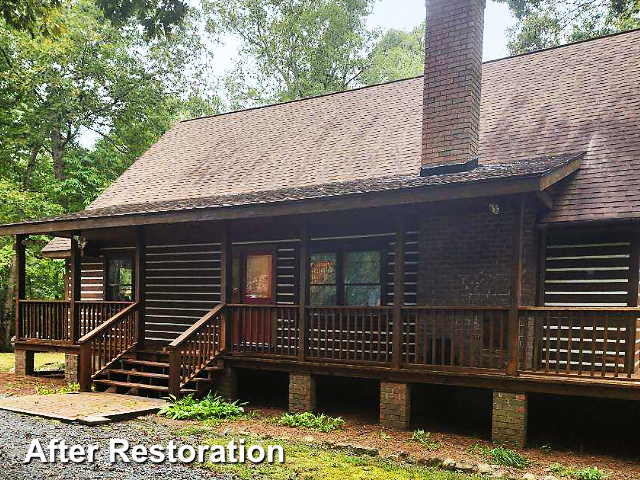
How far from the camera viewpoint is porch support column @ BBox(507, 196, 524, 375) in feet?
27.4

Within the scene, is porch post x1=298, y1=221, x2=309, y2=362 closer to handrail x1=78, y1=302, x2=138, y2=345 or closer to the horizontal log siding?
the horizontal log siding

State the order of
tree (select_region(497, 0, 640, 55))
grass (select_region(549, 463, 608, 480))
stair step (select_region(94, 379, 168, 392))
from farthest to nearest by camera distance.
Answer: tree (select_region(497, 0, 640, 55))
stair step (select_region(94, 379, 168, 392))
grass (select_region(549, 463, 608, 480))

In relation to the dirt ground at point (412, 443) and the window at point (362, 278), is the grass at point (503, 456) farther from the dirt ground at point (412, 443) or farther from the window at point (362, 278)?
the window at point (362, 278)

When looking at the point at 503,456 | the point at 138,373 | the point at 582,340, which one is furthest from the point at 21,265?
the point at 582,340

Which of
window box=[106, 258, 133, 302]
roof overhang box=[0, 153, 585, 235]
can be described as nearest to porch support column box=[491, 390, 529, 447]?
roof overhang box=[0, 153, 585, 235]

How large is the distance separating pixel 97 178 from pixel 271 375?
55.1ft

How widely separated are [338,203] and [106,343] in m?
5.83

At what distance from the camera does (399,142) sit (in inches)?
523

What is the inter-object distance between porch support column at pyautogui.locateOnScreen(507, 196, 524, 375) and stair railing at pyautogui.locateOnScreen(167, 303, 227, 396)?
5.25 metres

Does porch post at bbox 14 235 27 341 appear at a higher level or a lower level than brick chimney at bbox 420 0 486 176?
lower

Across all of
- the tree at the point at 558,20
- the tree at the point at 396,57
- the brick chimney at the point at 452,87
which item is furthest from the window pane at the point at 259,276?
the tree at the point at 396,57

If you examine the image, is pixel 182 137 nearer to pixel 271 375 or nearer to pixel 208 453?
pixel 271 375

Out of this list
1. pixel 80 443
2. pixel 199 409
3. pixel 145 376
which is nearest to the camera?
pixel 80 443

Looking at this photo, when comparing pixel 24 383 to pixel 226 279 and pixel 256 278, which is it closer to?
pixel 256 278
